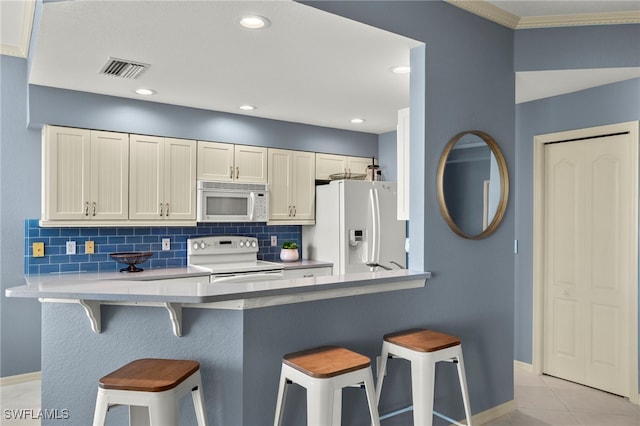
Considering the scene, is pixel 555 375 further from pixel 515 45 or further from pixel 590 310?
pixel 515 45

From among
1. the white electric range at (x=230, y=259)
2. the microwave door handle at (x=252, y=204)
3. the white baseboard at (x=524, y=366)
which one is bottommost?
the white baseboard at (x=524, y=366)

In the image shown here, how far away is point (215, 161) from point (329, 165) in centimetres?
139

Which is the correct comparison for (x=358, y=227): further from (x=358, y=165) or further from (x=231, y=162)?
(x=231, y=162)

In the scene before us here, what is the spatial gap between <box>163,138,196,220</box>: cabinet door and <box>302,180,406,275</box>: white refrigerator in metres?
1.42

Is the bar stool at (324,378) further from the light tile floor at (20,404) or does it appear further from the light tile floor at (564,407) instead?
the light tile floor at (20,404)

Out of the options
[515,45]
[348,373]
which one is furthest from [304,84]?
[348,373]

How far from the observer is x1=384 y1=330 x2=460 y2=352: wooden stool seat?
7.28ft

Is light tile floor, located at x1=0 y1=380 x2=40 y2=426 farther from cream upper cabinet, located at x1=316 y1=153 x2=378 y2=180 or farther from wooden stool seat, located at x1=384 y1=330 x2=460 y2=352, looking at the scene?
cream upper cabinet, located at x1=316 y1=153 x2=378 y2=180

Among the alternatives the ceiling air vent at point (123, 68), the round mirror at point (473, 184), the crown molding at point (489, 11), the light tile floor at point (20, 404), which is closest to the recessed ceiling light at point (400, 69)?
the crown molding at point (489, 11)

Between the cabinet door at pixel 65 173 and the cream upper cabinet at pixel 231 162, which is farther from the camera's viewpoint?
the cream upper cabinet at pixel 231 162

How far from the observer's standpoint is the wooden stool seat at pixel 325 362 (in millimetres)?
1827

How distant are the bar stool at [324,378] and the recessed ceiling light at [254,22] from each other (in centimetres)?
170

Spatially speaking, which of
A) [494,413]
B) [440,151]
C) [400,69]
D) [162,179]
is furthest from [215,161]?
[494,413]

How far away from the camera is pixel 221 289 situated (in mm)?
1994
